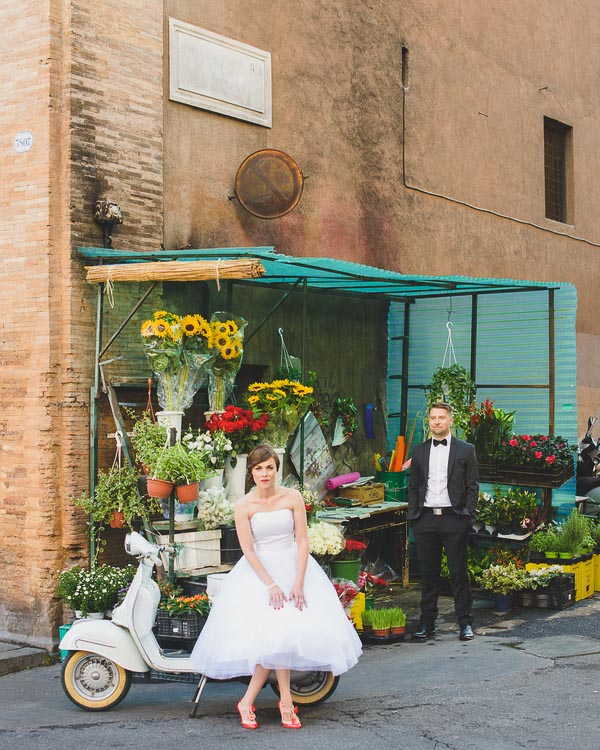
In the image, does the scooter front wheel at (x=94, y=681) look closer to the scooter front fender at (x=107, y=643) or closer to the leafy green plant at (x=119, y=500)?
the scooter front fender at (x=107, y=643)

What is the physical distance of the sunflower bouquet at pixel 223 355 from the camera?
8.89 meters

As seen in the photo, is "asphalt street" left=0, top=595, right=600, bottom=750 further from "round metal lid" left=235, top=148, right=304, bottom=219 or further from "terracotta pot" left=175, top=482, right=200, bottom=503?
"round metal lid" left=235, top=148, right=304, bottom=219

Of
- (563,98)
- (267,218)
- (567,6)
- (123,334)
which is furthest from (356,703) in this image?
(567,6)

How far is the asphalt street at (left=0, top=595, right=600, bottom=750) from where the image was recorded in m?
6.19

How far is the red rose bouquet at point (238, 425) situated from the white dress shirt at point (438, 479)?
1.56 m

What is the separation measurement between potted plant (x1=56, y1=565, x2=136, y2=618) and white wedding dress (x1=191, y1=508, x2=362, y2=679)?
1.91 meters

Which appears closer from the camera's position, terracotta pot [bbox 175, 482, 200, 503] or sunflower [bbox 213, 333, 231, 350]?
terracotta pot [bbox 175, 482, 200, 503]

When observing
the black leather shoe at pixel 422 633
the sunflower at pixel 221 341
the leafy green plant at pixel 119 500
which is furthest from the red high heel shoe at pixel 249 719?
the sunflower at pixel 221 341

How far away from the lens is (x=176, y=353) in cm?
862

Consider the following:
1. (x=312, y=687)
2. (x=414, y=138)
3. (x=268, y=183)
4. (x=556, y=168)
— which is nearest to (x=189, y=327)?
(x=268, y=183)

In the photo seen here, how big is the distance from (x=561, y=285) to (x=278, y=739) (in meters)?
6.89

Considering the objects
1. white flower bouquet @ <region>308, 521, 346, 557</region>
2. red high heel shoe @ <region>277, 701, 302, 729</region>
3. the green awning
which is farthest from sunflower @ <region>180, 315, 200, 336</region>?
red high heel shoe @ <region>277, 701, 302, 729</region>

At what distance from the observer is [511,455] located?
1095cm

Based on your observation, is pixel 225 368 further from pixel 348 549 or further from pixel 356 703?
pixel 356 703
